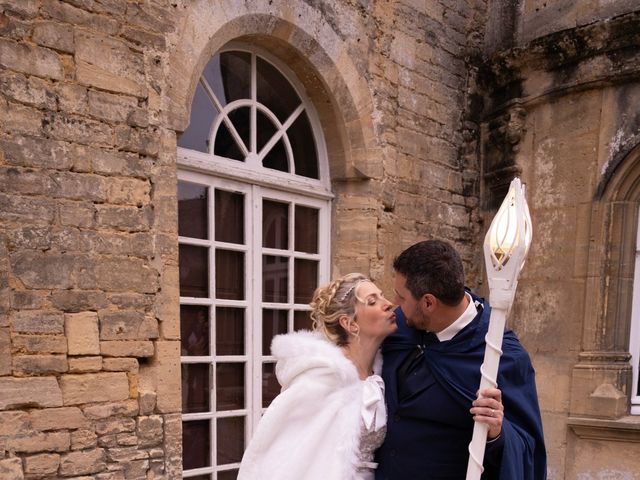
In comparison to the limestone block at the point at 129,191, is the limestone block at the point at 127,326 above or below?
below

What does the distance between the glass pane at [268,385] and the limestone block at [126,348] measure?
1.25 m

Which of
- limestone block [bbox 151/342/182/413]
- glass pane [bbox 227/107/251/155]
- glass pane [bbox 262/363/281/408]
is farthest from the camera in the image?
glass pane [bbox 262/363/281/408]

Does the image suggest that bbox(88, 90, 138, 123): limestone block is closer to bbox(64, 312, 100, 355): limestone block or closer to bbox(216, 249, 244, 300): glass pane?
bbox(64, 312, 100, 355): limestone block

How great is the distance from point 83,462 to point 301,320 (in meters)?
2.08

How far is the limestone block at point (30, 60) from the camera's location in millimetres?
3113

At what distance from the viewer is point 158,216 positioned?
12.0 feet

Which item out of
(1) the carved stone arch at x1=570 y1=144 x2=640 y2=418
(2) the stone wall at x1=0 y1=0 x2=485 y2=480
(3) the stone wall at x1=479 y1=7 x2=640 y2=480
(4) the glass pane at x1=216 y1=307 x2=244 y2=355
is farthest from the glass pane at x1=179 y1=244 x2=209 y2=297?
(1) the carved stone arch at x1=570 y1=144 x2=640 y2=418

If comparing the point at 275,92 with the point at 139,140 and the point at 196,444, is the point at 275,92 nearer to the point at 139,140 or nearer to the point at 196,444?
the point at 139,140

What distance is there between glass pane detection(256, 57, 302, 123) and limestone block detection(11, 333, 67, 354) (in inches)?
94.1

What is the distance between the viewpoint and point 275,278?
475 cm

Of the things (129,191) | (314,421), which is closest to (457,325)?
(314,421)

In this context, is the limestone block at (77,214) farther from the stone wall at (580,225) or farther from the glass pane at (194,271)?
the stone wall at (580,225)

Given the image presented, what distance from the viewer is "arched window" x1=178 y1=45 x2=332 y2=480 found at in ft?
13.9

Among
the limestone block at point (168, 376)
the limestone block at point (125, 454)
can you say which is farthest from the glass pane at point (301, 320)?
the limestone block at point (125, 454)
